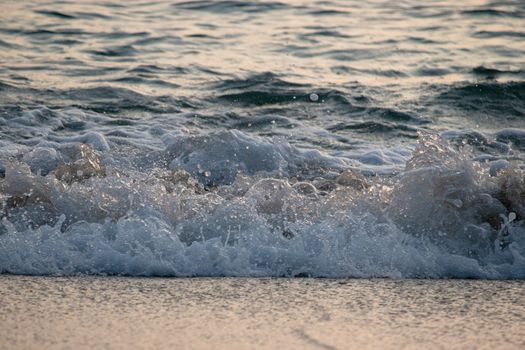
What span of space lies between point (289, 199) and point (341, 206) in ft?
0.83

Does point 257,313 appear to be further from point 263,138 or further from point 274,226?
point 263,138

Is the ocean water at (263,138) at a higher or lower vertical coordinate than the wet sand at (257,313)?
higher

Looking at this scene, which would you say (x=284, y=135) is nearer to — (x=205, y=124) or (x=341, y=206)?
(x=205, y=124)

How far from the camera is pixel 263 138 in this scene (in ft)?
18.4

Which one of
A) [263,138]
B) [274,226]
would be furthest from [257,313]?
[263,138]

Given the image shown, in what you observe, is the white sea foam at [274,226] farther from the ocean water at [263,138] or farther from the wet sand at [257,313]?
the wet sand at [257,313]

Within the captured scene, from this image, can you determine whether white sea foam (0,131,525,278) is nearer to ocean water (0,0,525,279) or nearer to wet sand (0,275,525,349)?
ocean water (0,0,525,279)

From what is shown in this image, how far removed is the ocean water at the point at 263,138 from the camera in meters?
3.63

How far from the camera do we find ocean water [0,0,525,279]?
11.9ft

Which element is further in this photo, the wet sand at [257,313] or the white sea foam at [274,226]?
the white sea foam at [274,226]

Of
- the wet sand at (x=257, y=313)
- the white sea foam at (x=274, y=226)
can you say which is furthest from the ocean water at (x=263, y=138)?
the wet sand at (x=257, y=313)

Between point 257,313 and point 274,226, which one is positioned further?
point 274,226

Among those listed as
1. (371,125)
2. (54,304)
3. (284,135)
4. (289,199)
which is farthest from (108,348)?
(371,125)

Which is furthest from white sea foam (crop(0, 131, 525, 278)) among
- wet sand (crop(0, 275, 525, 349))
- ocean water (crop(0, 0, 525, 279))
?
wet sand (crop(0, 275, 525, 349))
